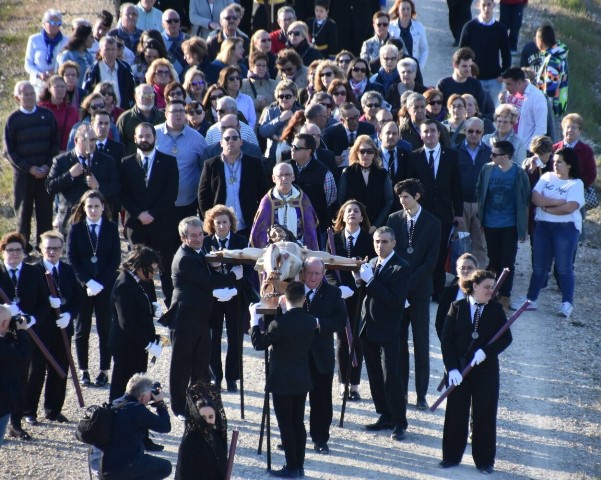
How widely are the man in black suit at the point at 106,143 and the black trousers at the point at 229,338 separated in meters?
2.20

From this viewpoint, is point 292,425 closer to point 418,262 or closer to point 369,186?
point 418,262

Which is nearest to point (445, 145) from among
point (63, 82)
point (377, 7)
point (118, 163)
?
point (118, 163)

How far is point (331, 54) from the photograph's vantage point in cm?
1703

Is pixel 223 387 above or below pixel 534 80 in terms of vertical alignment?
below

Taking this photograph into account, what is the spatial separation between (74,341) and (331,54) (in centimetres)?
690

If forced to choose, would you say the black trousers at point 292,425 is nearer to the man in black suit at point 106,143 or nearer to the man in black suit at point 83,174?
the man in black suit at point 83,174

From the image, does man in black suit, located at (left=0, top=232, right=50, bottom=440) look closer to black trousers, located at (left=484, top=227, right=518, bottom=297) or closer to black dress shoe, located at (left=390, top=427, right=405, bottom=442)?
black dress shoe, located at (left=390, top=427, right=405, bottom=442)

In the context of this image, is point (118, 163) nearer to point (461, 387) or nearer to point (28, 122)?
point (28, 122)

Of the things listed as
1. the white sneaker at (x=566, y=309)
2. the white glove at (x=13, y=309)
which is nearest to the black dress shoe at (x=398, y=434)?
the white glove at (x=13, y=309)

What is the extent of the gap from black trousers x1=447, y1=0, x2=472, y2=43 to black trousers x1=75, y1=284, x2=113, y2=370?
10808 mm

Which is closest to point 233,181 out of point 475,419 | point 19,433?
point 19,433

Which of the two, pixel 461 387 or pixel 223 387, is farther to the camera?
pixel 223 387

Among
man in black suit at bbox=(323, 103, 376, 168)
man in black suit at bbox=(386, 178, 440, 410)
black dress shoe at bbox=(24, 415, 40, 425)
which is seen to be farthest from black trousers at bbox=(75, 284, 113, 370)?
man in black suit at bbox=(323, 103, 376, 168)

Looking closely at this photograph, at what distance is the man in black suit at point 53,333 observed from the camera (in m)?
10.3
